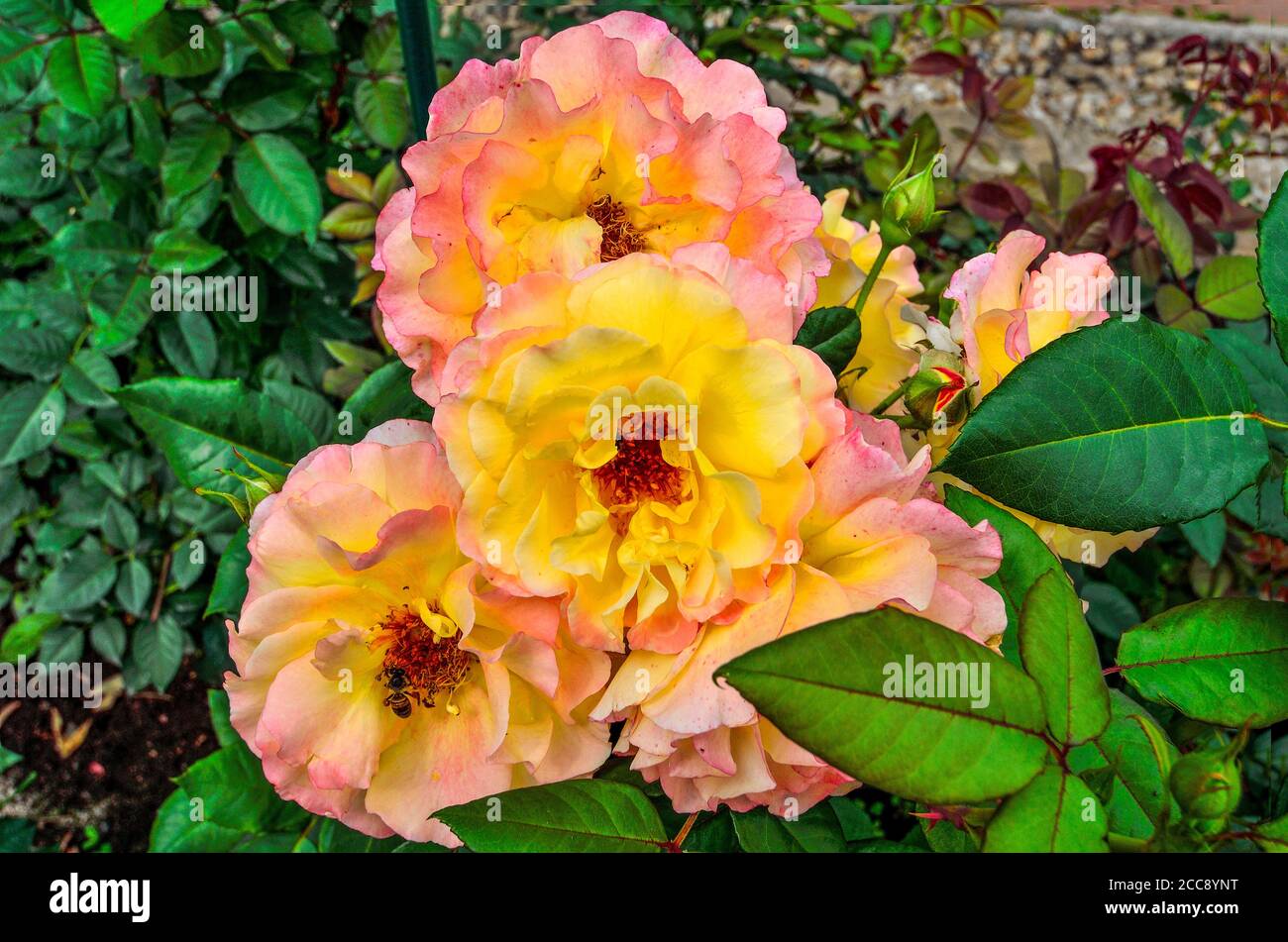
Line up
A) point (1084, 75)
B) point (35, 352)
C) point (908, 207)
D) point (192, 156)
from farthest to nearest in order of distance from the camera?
point (1084, 75) < point (35, 352) < point (192, 156) < point (908, 207)

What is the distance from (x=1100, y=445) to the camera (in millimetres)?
633

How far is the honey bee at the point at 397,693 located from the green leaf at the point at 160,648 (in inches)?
49.4

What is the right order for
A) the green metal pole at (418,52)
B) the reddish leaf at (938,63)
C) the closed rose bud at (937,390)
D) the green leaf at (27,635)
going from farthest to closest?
the reddish leaf at (938,63), the green leaf at (27,635), the green metal pole at (418,52), the closed rose bud at (937,390)

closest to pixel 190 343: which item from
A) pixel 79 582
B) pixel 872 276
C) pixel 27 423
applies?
pixel 27 423

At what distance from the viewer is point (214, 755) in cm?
95

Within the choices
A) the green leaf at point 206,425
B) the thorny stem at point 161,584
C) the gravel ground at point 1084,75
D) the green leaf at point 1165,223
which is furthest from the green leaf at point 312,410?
the gravel ground at point 1084,75

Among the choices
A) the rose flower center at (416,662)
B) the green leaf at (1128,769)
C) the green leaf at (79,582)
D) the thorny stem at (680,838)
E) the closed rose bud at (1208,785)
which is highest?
the closed rose bud at (1208,785)

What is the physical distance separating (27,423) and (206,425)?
0.88 meters

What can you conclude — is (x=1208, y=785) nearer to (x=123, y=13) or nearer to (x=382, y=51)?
(x=123, y=13)

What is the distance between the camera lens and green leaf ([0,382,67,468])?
61.1 inches

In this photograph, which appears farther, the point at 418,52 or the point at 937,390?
the point at 418,52

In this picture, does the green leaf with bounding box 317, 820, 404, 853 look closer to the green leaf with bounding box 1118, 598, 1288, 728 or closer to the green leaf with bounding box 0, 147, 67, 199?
the green leaf with bounding box 1118, 598, 1288, 728

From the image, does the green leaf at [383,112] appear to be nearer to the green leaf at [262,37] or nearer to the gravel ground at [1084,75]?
the green leaf at [262,37]

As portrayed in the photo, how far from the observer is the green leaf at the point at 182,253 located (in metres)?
1.38
